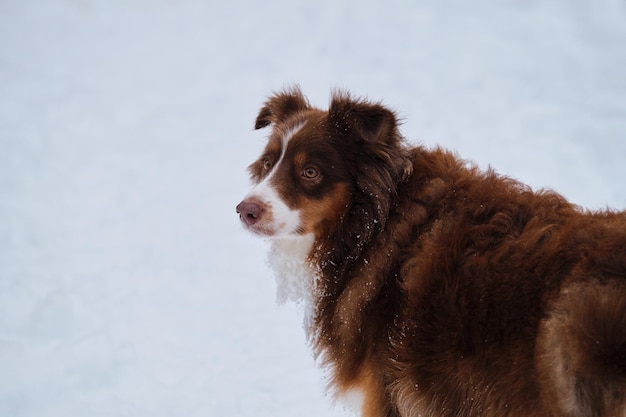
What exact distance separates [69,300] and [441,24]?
26.1ft

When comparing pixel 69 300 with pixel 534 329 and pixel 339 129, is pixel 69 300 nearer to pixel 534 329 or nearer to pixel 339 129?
pixel 339 129

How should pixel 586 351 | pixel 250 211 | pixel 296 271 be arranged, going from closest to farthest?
pixel 586 351, pixel 250 211, pixel 296 271

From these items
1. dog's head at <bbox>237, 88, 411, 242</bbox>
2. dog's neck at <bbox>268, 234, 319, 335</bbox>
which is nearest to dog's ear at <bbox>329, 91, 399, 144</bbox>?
dog's head at <bbox>237, 88, 411, 242</bbox>

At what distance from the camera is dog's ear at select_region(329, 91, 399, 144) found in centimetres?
348

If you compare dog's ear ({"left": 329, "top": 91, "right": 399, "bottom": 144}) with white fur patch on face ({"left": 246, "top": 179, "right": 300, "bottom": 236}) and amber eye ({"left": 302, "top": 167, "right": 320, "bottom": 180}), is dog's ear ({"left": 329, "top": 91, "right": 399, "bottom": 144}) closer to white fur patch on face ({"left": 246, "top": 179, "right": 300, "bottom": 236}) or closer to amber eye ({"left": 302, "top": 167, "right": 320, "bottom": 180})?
amber eye ({"left": 302, "top": 167, "right": 320, "bottom": 180})

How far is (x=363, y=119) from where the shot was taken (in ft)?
11.5

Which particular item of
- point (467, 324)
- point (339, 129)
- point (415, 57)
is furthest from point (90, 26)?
point (467, 324)

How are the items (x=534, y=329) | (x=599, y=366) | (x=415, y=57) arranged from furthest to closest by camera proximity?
(x=415, y=57) < (x=534, y=329) < (x=599, y=366)

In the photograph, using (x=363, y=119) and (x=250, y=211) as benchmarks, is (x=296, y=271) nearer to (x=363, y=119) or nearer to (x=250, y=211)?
(x=250, y=211)

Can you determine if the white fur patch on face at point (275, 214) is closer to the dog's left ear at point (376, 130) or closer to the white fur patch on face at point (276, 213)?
the white fur patch on face at point (276, 213)

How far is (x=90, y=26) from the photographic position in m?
11.3

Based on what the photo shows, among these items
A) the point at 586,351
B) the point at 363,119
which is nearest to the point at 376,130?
the point at 363,119

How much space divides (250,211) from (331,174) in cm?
52

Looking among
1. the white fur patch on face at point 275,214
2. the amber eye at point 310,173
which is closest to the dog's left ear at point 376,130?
the amber eye at point 310,173
